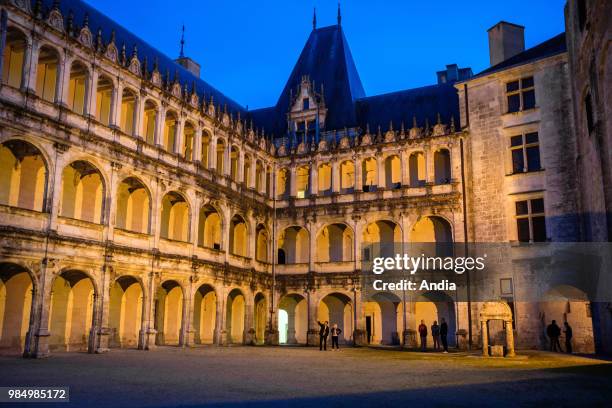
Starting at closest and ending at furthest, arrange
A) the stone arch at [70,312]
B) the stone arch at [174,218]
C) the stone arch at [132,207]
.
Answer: the stone arch at [70,312] < the stone arch at [132,207] < the stone arch at [174,218]

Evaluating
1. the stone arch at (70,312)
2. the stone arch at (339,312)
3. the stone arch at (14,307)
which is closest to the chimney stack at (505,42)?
the stone arch at (339,312)

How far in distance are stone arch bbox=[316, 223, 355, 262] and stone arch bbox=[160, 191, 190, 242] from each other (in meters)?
9.88

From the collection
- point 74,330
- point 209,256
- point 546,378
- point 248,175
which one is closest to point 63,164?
point 74,330

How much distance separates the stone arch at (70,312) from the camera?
1044 inches

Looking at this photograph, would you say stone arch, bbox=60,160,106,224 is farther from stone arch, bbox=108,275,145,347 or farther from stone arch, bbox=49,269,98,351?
stone arch, bbox=108,275,145,347

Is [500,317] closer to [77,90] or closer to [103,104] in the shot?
[103,104]

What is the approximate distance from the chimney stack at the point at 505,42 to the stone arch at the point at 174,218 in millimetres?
22142

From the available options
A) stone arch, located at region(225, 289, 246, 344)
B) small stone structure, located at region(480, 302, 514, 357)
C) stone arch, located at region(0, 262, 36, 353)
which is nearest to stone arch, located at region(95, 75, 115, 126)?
stone arch, located at region(0, 262, 36, 353)

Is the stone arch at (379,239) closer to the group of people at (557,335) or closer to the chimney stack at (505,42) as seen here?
the group of people at (557,335)

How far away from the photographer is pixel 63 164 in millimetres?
23688

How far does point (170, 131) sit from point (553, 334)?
23.3 metres

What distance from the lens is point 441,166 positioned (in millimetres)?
37156

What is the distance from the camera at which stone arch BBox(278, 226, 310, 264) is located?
40.5 m

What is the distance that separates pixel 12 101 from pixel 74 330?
1154cm
